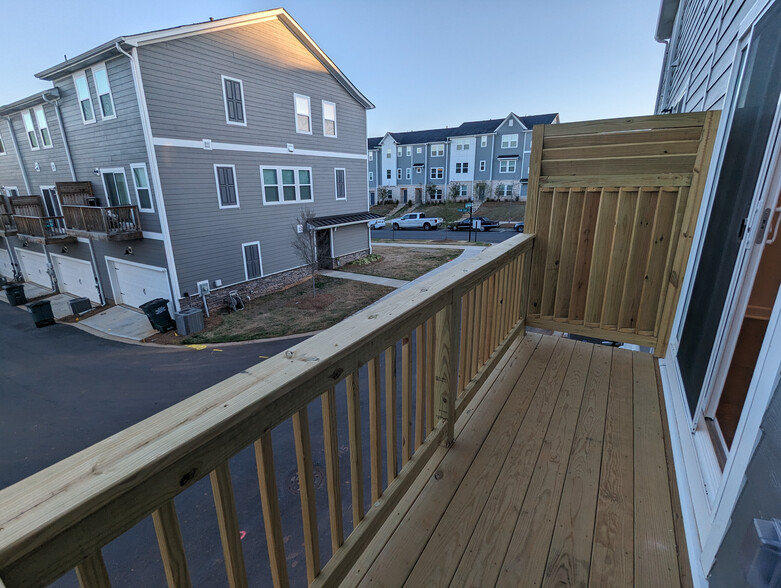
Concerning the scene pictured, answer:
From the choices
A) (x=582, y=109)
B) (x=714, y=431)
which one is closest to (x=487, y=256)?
(x=714, y=431)

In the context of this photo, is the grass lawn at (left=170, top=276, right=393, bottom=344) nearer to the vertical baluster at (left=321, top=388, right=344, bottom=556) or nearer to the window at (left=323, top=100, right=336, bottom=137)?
the window at (left=323, top=100, right=336, bottom=137)

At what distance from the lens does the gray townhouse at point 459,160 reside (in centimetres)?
2738

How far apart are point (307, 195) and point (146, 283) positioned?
5.26 m

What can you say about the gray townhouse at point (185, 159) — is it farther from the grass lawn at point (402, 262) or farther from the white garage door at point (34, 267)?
the grass lawn at point (402, 262)

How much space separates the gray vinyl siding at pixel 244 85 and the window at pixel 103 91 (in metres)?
1.51

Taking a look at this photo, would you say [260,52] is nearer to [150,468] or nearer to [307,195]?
[307,195]

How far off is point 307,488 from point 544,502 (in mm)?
1188

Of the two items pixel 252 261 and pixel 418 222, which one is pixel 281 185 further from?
pixel 418 222

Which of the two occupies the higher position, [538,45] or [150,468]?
[538,45]

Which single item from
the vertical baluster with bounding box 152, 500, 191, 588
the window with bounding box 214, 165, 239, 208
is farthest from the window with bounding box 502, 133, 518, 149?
the vertical baluster with bounding box 152, 500, 191, 588

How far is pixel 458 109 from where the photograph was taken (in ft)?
112

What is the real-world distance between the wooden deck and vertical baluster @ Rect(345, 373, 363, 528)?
0.28 metres

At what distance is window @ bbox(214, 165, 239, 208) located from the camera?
9266 millimetres

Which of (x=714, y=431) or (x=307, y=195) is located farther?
(x=307, y=195)
